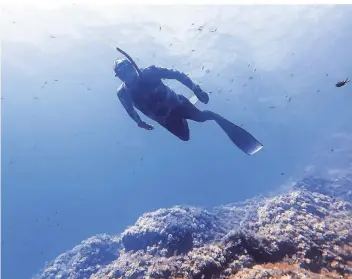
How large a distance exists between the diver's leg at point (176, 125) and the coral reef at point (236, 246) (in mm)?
2489

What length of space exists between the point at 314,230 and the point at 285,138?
6067 centimetres

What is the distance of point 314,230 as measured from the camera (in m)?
7.25

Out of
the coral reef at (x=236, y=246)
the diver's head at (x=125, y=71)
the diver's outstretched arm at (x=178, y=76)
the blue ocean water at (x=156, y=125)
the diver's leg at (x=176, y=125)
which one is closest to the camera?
the coral reef at (x=236, y=246)

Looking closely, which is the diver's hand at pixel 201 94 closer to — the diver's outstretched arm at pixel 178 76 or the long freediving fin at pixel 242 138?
the diver's outstretched arm at pixel 178 76

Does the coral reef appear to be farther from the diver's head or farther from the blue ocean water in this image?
the blue ocean water

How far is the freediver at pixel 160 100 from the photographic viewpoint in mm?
6699

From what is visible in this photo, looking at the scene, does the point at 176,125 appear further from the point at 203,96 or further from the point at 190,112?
the point at 203,96

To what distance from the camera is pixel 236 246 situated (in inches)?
224

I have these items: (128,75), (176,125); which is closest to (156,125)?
(176,125)

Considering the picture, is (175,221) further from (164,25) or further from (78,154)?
(78,154)

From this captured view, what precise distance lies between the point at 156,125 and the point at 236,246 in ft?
172

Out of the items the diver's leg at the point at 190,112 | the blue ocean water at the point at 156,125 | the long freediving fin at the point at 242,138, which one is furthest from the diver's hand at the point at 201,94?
the blue ocean water at the point at 156,125

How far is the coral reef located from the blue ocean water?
242 inches

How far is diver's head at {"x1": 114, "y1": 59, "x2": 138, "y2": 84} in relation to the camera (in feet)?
21.8
